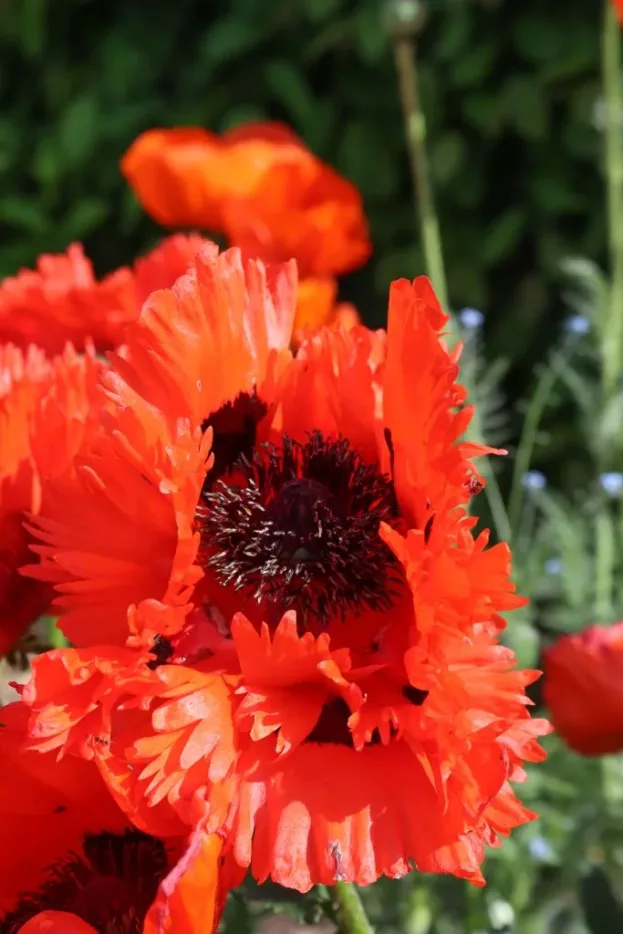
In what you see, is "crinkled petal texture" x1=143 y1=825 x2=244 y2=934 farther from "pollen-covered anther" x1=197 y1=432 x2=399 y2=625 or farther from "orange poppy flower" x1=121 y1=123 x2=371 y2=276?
"orange poppy flower" x1=121 y1=123 x2=371 y2=276


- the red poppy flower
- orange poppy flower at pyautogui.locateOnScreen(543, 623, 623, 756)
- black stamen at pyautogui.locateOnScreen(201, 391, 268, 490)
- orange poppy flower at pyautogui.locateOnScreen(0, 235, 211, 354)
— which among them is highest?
orange poppy flower at pyautogui.locateOnScreen(0, 235, 211, 354)

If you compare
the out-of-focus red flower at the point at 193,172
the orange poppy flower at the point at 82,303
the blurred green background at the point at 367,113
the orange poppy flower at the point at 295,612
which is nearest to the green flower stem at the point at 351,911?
the orange poppy flower at the point at 295,612

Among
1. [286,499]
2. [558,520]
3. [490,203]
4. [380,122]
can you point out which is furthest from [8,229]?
[286,499]

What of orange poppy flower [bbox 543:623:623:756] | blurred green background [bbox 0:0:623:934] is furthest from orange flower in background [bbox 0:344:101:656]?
blurred green background [bbox 0:0:623:934]

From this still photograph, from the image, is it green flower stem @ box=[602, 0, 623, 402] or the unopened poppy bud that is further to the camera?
green flower stem @ box=[602, 0, 623, 402]

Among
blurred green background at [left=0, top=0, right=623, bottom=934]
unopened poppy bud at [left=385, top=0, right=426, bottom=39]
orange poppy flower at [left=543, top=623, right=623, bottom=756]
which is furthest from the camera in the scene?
blurred green background at [left=0, top=0, right=623, bottom=934]

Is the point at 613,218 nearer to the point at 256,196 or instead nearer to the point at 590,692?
the point at 256,196

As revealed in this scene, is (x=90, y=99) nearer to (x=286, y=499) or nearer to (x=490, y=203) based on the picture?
(x=490, y=203)
